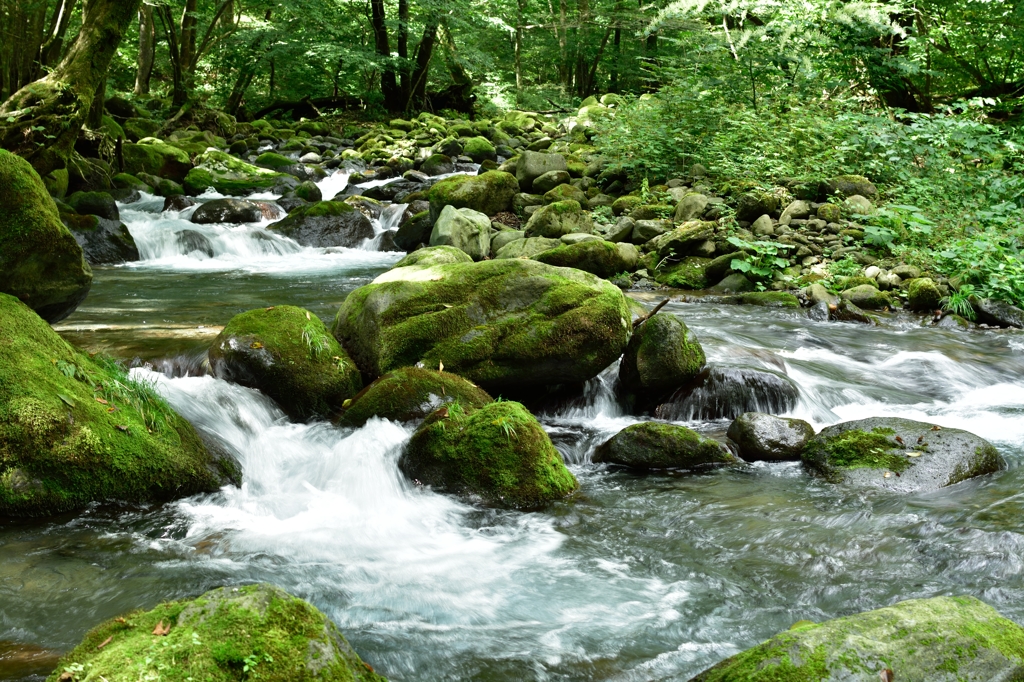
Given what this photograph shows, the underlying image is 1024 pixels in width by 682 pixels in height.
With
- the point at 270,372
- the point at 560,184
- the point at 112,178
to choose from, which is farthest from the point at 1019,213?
the point at 112,178

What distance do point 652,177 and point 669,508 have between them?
442 inches

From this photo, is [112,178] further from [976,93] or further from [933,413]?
[976,93]

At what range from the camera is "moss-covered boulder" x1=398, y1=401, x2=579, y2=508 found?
188 inches

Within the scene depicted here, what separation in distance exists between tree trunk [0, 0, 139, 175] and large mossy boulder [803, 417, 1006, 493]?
8075 mm

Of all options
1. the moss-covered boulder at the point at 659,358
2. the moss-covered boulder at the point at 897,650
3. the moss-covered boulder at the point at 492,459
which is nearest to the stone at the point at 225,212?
the moss-covered boulder at the point at 659,358

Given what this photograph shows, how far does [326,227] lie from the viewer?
45.9ft

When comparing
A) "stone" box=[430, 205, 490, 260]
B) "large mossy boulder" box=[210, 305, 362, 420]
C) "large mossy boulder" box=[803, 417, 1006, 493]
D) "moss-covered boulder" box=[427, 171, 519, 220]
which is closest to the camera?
"large mossy boulder" box=[803, 417, 1006, 493]

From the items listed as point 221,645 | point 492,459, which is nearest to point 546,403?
point 492,459

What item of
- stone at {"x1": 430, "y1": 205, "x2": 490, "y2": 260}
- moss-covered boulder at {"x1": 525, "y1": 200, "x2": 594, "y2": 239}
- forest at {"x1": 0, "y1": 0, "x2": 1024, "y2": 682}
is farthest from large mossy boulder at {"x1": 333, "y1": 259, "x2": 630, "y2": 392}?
moss-covered boulder at {"x1": 525, "y1": 200, "x2": 594, "y2": 239}

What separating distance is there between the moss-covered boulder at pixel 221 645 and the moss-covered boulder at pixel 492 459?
2474mm

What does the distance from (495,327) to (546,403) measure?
2.84ft

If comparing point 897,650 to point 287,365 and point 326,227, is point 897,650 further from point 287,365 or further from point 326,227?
point 326,227

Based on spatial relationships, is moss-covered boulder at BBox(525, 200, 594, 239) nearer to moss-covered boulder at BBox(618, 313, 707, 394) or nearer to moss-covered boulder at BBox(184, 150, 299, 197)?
moss-covered boulder at BBox(618, 313, 707, 394)

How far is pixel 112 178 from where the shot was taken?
1522 centimetres
